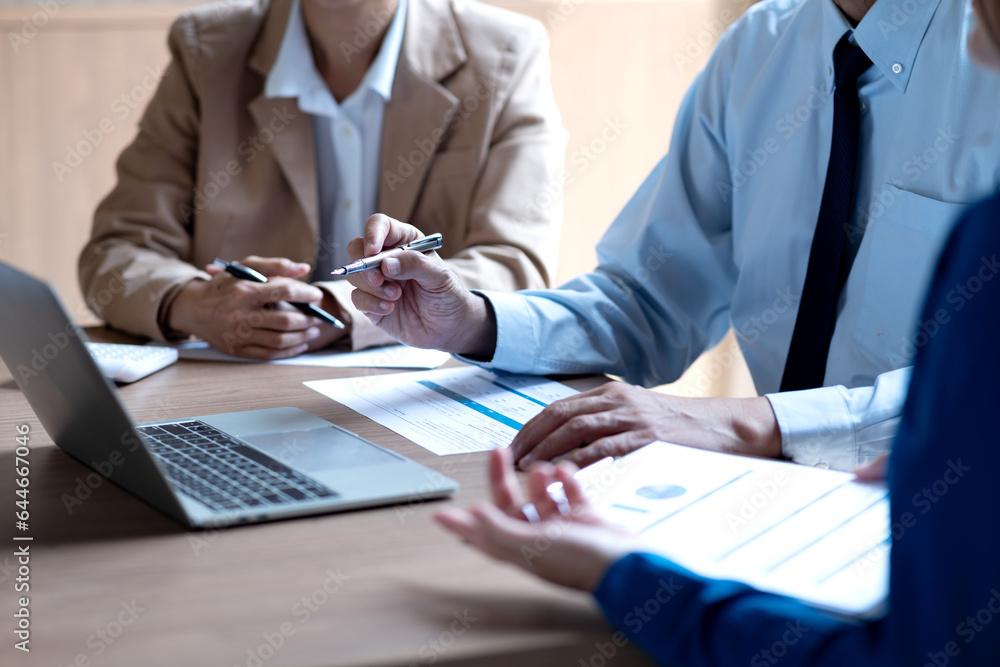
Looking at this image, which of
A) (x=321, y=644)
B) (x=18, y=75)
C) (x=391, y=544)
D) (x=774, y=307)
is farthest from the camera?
(x=18, y=75)

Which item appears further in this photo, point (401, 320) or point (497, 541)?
point (401, 320)

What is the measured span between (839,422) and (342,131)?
1.11 metres

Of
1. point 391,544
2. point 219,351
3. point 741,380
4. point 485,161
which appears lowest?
point 741,380

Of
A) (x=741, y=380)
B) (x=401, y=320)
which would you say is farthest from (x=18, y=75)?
(x=741, y=380)

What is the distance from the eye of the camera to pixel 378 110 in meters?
1.69

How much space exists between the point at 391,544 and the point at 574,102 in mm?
2313

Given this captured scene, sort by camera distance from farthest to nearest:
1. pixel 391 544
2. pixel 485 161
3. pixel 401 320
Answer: pixel 485 161, pixel 401 320, pixel 391 544

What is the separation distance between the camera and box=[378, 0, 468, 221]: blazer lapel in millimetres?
1624

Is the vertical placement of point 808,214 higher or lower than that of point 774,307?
higher

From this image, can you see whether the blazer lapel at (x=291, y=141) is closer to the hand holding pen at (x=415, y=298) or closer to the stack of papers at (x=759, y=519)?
the hand holding pen at (x=415, y=298)

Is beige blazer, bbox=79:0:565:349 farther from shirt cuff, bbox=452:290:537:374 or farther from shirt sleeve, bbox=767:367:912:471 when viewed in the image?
shirt sleeve, bbox=767:367:912:471

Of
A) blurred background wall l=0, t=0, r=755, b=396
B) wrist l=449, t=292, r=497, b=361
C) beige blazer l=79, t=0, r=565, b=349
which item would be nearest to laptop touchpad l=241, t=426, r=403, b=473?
wrist l=449, t=292, r=497, b=361

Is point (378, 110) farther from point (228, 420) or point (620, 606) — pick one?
point (620, 606)

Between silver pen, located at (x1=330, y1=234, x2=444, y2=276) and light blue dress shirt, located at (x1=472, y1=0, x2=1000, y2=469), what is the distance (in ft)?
0.35
